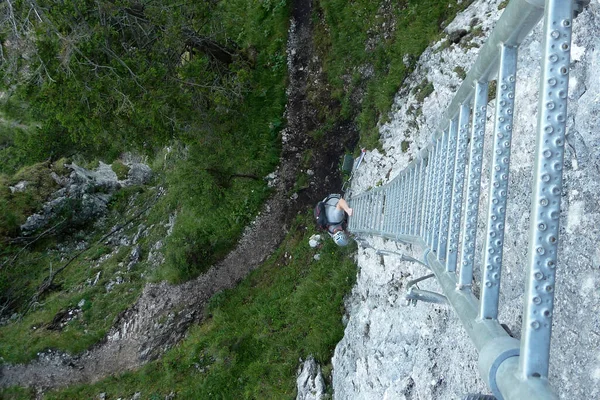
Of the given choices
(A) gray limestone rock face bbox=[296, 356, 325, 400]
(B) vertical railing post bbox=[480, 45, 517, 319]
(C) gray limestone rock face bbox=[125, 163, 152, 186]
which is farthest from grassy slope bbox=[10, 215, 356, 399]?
(C) gray limestone rock face bbox=[125, 163, 152, 186]

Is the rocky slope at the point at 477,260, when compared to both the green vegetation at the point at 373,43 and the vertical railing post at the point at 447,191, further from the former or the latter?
the vertical railing post at the point at 447,191

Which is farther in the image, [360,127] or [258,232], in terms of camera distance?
[258,232]

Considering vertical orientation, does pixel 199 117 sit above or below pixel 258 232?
above

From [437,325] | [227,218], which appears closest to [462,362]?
[437,325]

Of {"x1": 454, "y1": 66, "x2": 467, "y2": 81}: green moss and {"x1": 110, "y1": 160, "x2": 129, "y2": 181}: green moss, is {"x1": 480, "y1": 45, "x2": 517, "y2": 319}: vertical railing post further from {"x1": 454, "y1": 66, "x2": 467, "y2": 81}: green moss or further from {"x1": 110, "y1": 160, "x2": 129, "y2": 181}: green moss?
{"x1": 110, "y1": 160, "x2": 129, "y2": 181}: green moss

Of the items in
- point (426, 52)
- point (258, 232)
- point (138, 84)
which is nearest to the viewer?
point (138, 84)

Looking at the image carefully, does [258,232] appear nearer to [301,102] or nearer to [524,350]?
[301,102]
